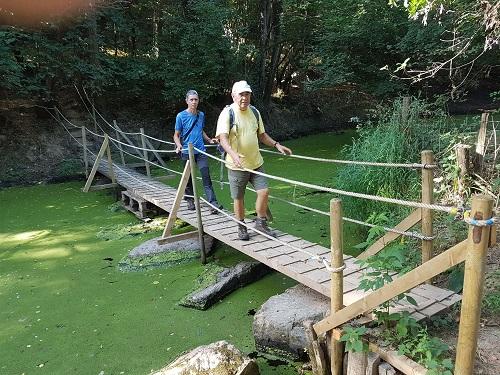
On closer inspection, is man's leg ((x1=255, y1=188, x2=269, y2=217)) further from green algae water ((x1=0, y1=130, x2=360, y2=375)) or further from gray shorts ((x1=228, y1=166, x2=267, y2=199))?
green algae water ((x1=0, y1=130, x2=360, y2=375))

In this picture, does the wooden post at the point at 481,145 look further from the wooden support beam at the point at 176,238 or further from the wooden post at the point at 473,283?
the wooden support beam at the point at 176,238

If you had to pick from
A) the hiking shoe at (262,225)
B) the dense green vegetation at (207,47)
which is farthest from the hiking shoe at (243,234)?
the dense green vegetation at (207,47)

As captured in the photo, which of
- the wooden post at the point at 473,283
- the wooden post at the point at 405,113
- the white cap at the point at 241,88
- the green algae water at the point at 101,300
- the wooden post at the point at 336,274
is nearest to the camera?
the wooden post at the point at 473,283

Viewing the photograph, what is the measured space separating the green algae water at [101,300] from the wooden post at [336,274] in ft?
1.34

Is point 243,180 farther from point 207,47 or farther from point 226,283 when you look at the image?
point 207,47

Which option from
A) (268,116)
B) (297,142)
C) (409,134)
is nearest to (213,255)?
(409,134)

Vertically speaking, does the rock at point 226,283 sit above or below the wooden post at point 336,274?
below

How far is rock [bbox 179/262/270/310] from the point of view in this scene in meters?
3.30

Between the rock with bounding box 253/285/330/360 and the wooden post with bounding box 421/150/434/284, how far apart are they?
715 mm

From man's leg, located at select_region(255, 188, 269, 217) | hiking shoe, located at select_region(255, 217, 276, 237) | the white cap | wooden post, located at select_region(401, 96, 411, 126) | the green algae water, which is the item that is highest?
the white cap

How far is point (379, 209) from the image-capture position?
381cm

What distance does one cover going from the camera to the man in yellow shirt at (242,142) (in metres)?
3.06

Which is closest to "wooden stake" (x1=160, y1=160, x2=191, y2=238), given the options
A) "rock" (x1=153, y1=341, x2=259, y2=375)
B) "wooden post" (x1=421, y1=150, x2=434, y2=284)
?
"rock" (x1=153, y1=341, x2=259, y2=375)

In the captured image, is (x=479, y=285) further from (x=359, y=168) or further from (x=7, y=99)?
(x=7, y=99)
